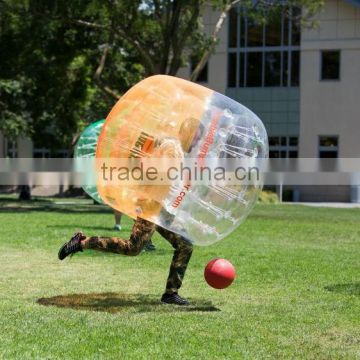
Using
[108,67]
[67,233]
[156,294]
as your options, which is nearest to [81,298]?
[156,294]

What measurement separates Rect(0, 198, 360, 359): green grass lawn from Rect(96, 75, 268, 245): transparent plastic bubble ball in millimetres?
948

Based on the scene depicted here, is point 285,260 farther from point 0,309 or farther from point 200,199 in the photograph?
point 0,309

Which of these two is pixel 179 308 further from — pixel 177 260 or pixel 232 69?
pixel 232 69

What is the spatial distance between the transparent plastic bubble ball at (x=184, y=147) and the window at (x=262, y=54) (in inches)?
1404

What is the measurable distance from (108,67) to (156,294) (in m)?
24.0

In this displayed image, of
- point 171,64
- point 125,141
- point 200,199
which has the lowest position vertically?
point 200,199

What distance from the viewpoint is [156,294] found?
8.41 meters

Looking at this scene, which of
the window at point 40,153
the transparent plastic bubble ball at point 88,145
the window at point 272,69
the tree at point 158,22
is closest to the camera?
the transparent plastic bubble ball at point 88,145

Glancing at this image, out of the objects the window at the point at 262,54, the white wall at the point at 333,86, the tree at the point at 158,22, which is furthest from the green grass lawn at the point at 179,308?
the window at the point at 262,54

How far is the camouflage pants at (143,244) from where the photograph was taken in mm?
7590

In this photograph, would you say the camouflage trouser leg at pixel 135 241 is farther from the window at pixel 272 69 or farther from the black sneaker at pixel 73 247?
the window at pixel 272 69

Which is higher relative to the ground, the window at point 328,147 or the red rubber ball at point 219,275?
the window at point 328,147

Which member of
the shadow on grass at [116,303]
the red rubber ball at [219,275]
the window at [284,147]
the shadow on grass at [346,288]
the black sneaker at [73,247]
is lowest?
the shadow on grass at [346,288]

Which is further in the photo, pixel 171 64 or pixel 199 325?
pixel 171 64
